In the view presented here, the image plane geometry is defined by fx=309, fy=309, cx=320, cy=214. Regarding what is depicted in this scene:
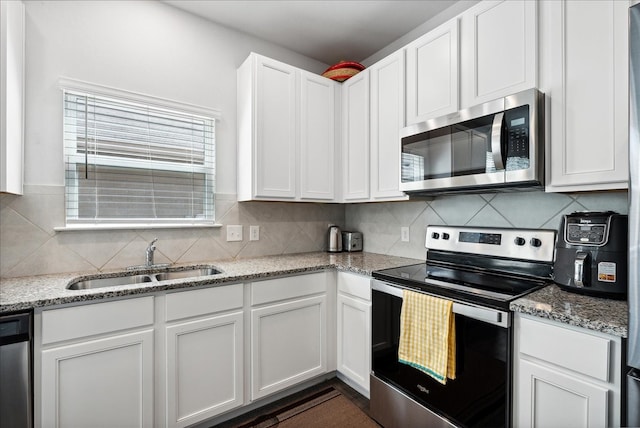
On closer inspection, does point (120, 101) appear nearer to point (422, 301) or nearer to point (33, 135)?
point (33, 135)

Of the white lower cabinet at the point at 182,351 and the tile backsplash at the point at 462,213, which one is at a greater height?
the tile backsplash at the point at 462,213

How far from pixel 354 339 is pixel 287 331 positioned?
1.44 feet

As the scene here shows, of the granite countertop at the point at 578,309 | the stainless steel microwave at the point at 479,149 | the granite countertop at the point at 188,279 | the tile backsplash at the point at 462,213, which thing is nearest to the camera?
the granite countertop at the point at 578,309

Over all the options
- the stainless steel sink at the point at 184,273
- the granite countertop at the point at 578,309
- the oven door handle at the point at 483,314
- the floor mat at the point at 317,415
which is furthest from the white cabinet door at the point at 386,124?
the floor mat at the point at 317,415

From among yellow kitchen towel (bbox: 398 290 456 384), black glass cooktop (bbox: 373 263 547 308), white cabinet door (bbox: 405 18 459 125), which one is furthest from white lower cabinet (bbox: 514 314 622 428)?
white cabinet door (bbox: 405 18 459 125)

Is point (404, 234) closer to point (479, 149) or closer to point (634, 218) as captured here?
point (479, 149)

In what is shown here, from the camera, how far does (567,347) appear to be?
3.51 ft

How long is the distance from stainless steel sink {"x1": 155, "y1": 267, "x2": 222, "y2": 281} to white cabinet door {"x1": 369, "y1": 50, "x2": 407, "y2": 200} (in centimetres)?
126

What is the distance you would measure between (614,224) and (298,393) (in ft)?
6.43

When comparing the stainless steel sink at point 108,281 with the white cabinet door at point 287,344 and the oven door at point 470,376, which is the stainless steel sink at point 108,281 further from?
the oven door at point 470,376

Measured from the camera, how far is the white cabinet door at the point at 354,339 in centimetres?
191

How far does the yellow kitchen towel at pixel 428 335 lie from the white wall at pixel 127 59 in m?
1.55

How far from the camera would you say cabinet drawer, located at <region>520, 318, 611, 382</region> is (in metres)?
1.00

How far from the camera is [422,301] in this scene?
1.51 metres
